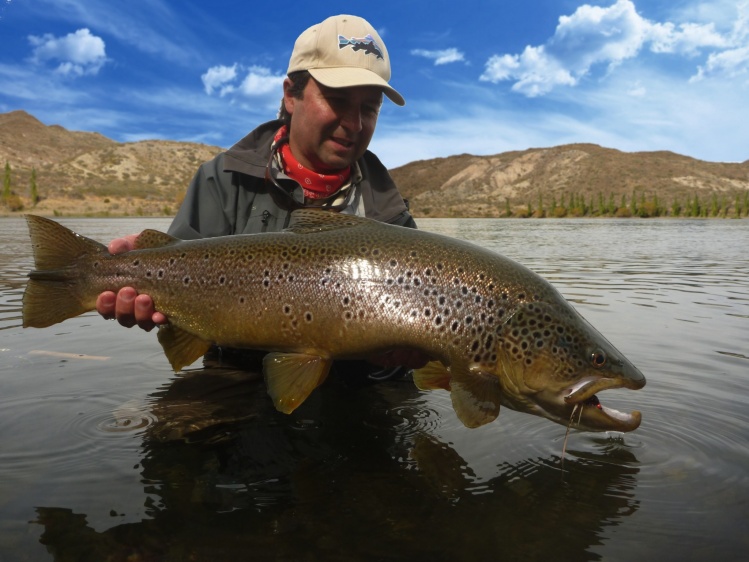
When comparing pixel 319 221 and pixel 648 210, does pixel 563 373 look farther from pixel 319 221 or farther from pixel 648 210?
pixel 648 210

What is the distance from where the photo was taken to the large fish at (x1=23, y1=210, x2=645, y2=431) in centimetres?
267

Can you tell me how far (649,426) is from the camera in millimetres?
3381

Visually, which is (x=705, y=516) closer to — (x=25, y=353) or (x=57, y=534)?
(x=57, y=534)

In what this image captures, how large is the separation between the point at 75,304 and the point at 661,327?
5.40 metres

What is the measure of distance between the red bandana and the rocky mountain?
61.8m

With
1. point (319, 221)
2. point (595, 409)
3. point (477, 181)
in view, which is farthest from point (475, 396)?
point (477, 181)

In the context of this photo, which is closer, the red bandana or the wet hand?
the wet hand

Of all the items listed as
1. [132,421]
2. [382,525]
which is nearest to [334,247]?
[382,525]

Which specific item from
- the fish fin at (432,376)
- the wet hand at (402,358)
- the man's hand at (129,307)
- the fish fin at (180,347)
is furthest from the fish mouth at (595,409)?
the man's hand at (129,307)

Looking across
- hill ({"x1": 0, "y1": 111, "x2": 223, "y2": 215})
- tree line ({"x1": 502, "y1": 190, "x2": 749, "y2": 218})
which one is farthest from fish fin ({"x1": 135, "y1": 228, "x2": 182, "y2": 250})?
tree line ({"x1": 502, "y1": 190, "x2": 749, "y2": 218})

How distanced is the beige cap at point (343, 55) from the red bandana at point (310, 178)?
0.58m

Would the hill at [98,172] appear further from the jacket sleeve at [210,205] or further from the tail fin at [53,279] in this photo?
the tail fin at [53,279]

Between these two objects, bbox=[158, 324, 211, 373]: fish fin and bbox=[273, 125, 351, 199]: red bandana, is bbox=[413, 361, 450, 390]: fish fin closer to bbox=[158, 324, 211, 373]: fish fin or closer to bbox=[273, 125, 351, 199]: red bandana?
bbox=[158, 324, 211, 373]: fish fin

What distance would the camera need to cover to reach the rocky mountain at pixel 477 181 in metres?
70.6
